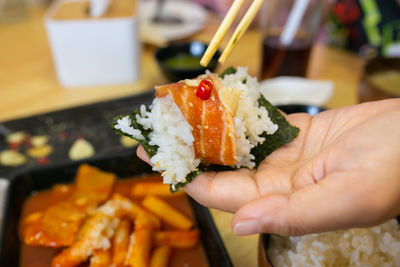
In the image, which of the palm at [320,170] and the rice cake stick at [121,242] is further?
the rice cake stick at [121,242]

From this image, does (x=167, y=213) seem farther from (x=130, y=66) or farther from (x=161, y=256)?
(x=130, y=66)

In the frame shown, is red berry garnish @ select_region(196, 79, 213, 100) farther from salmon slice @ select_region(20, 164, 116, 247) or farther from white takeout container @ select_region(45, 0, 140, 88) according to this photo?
white takeout container @ select_region(45, 0, 140, 88)

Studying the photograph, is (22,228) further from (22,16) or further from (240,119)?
(22,16)

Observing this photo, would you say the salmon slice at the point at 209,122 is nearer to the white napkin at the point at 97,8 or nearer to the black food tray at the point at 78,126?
the black food tray at the point at 78,126

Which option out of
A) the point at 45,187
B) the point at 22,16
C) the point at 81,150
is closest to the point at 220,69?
the point at 81,150

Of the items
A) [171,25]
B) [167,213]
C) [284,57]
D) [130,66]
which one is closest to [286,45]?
[284,57]

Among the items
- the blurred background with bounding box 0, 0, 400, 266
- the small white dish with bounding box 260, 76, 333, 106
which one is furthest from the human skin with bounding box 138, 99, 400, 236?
the small white dish with bounding box 260, 76, 333, 106

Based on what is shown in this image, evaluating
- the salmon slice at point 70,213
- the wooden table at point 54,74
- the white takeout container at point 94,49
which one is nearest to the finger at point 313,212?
the salmon slice at point 70,213
